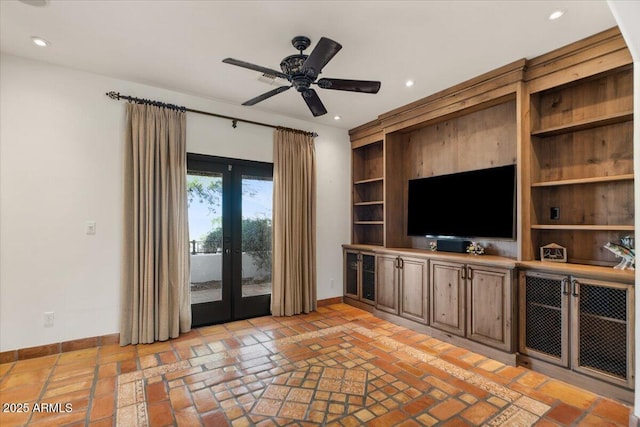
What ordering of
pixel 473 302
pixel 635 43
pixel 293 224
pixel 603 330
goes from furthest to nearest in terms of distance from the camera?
pixel 293 224
pixel 473 302
pixel 603 330
pixel 635 43

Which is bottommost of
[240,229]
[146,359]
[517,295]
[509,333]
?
[146,359]

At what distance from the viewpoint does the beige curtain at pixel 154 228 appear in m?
3.51

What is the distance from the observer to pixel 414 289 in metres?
4.04

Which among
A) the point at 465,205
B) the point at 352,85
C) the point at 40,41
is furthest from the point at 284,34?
the point at 465,205

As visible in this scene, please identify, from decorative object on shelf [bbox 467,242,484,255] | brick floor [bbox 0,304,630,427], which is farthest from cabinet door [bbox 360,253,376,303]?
decorative object on shelf [bbox 467,242,484,255]

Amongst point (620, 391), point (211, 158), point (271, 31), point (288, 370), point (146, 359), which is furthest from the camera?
point (211, 158)

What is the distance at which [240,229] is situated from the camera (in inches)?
172

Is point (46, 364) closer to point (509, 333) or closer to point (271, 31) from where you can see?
point (271, 31)

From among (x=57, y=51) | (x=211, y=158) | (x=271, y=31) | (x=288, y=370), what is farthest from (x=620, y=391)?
(x=57, y=51)

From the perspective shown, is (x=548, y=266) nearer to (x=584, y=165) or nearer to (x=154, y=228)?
(x=584, y=165)

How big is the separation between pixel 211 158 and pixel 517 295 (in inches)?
150

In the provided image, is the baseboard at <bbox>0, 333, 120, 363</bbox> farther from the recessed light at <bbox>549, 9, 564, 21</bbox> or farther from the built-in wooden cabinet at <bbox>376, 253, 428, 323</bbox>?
the recessed light at <bbox>549, 9, 564, 21</bbox>

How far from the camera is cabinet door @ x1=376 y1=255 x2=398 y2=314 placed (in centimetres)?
432

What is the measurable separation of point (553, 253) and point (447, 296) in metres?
1.13
